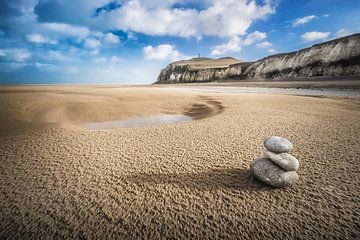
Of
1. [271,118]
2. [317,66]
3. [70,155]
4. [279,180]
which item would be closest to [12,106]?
[70,155]

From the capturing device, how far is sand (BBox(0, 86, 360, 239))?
190cm

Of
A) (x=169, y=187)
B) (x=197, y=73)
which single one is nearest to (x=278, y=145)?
(x=169, y=187)

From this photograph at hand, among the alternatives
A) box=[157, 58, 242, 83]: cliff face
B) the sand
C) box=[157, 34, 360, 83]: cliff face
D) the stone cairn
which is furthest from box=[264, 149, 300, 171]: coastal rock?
box=[157, 58, 242, 83]: cliff face

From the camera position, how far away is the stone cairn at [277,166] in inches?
97.7

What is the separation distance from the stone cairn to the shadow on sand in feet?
0.45

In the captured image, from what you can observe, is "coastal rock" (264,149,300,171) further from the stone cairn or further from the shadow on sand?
the shadow on sand

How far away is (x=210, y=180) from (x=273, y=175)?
0.92 meters

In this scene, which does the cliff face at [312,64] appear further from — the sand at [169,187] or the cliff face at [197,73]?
the sand at [169,187]

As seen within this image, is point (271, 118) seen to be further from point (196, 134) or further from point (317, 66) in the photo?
point (317, 66)

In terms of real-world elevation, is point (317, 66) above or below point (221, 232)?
above

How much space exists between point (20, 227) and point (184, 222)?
1830 millimetres

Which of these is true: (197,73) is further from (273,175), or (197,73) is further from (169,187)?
(169,187)

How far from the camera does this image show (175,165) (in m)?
3.14

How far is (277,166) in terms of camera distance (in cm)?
260
